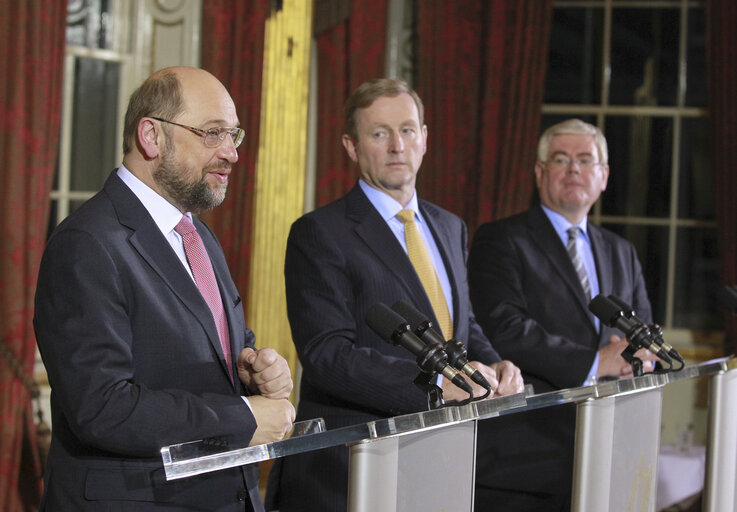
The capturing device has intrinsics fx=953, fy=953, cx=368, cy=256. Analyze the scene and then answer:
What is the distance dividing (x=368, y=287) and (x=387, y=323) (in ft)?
2.18

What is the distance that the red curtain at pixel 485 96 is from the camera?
528 centimetres

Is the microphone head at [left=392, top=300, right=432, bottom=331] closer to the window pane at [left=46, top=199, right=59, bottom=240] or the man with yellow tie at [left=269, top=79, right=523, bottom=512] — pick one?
the man with yellow tie at [left=269, top=79, right=523, bottom=512]

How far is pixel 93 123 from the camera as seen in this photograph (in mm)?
4410

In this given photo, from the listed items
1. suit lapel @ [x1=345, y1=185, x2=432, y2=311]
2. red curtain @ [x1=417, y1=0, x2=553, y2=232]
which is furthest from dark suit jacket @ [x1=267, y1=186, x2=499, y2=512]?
red curtain @ [x1=417, y1=0, x2=553, y2=232]

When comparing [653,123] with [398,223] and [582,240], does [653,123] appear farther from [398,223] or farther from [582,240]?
[398,223]

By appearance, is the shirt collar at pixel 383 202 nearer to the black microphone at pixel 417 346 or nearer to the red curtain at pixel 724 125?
the black microphone at pixel 417 346

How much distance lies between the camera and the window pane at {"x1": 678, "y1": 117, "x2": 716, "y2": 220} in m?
Answer: 5.35

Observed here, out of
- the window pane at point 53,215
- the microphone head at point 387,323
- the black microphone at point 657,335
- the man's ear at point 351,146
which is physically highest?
the man's ear at point 351,146

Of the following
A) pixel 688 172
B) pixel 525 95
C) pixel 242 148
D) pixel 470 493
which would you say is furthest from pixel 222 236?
pixel 470 493

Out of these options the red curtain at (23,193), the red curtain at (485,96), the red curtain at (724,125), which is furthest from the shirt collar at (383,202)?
the red curtain at (724,125)

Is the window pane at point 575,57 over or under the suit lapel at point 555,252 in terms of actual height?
over

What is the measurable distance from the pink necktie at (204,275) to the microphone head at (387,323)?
33cm

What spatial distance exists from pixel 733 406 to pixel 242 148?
8.98 ft

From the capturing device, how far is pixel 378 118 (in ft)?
8.39
